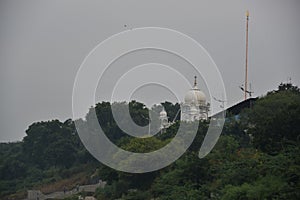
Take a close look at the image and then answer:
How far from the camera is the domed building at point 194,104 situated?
141 ft

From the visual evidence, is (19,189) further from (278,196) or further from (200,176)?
(278,196)

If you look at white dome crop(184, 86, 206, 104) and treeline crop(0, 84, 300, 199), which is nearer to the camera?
treeline crop(0, 84, 300, 199)

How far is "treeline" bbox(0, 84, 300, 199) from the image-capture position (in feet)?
68.8

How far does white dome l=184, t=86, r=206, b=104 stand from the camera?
43.5 metres

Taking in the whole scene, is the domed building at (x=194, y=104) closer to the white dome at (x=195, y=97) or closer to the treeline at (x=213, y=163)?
the white dome at (x=195, y=97)

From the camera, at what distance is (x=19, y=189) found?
4491cm

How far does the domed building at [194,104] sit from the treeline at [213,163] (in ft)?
11.1

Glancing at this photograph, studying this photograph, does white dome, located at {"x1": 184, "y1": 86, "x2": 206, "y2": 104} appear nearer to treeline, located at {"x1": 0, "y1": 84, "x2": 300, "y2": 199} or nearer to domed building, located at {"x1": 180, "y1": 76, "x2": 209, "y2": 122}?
domed building, located at {"x1": 180, "y1": 76, "x2": 209, "y2": 122}

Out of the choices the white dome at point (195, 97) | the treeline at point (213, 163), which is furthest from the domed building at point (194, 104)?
the treeline at point (213, 163)

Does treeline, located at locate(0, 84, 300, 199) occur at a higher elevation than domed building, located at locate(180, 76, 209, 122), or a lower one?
lower

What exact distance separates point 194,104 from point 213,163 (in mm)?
17302

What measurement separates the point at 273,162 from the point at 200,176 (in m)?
4.84

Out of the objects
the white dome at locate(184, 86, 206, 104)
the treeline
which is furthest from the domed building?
the treeline

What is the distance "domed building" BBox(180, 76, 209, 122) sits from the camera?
4294cm
